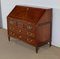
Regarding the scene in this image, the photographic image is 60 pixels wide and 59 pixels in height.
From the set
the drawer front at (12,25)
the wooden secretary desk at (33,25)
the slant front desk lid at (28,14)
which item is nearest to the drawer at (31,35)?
the wooden secretary desk at (33,25)

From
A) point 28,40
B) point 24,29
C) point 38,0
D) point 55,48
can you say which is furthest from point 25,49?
point 38,0

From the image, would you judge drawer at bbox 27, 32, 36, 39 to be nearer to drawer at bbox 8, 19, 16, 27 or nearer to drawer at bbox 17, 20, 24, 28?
drawer at bbox 17, 20, 24, 28

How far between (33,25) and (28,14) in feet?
1.27

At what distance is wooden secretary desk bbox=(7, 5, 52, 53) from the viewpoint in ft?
10.8

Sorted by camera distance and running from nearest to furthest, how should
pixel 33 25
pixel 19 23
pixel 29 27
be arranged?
pixel 33 25 < pixel 29 27 < pixel 19 23

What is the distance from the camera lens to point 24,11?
3.67 meters

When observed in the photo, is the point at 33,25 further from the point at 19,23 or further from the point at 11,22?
the point at 11,22

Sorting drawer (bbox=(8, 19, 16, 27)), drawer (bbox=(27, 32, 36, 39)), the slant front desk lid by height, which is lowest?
drawer (bbox=(27, 32, 36, 39))

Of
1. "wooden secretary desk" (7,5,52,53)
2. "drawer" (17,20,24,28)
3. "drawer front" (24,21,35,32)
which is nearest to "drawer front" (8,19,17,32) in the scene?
"wooden secretary desk" (7,5,52,53)

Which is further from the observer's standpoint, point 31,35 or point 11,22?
point 11,22

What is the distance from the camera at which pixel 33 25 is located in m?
3.26

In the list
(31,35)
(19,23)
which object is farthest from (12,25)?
(31,35)

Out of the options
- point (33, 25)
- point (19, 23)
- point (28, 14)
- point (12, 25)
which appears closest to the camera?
point (33, 25)

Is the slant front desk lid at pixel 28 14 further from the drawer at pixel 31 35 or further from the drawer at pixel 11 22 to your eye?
the drawer at pixel 31 35
